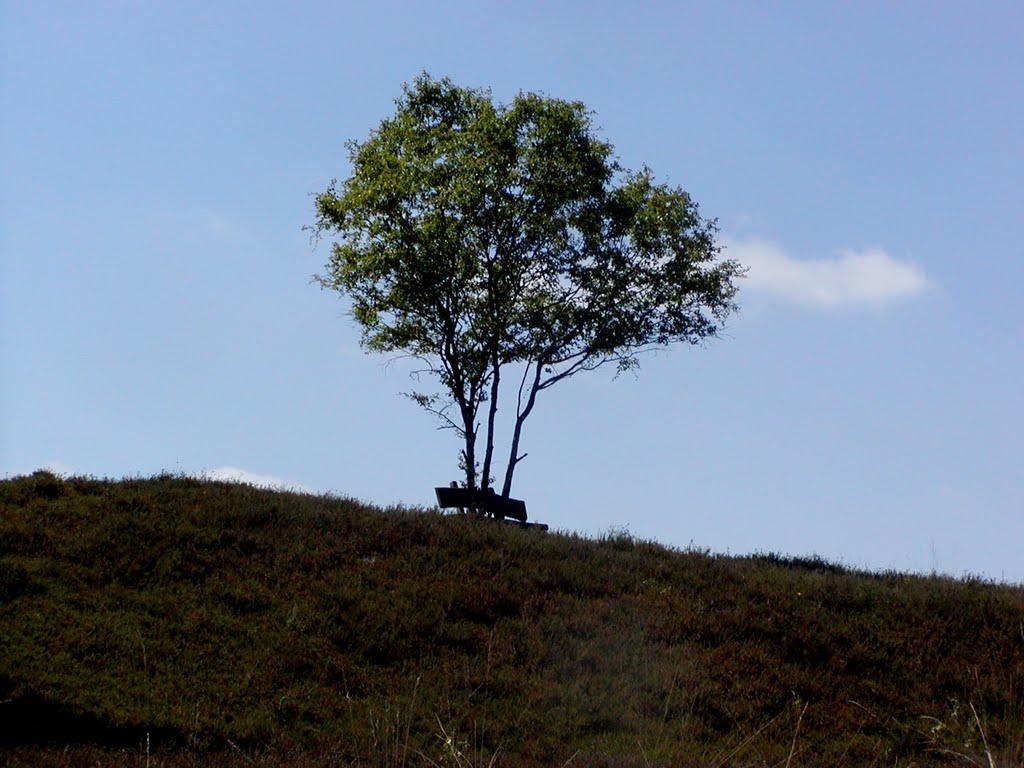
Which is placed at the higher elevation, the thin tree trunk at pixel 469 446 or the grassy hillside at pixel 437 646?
the thin tree trunk at pixel 469 446

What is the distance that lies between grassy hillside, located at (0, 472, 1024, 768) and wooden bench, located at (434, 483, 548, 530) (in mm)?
6148

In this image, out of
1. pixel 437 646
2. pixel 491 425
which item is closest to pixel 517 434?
pixel 491 425

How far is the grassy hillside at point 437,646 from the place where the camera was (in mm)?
12680

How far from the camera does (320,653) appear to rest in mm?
15289

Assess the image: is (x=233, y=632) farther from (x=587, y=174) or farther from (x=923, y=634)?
(x=587, y=174)

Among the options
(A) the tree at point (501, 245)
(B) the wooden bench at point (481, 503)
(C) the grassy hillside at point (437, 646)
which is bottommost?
(C) the grassy hillside at point (437, 646)

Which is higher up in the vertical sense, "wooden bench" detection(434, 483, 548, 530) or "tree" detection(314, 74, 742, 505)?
"tree" detection(314, 74, 742, 505)

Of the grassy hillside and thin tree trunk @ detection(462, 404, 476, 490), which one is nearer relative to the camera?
the grassy hillside

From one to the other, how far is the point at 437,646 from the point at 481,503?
13.6 meters

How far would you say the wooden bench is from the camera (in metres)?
28.8

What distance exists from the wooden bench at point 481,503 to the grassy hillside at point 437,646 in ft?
20.2

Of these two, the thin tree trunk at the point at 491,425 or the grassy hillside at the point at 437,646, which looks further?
the thin tree trunk at the point at 491,425

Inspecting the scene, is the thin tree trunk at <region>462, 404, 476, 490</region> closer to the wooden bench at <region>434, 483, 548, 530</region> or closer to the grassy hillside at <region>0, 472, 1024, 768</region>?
the wooden bench at <region>434, 483, 548, 530</region>

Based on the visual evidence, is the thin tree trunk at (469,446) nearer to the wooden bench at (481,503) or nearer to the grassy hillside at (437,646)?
the wooden bench at (481,503)
